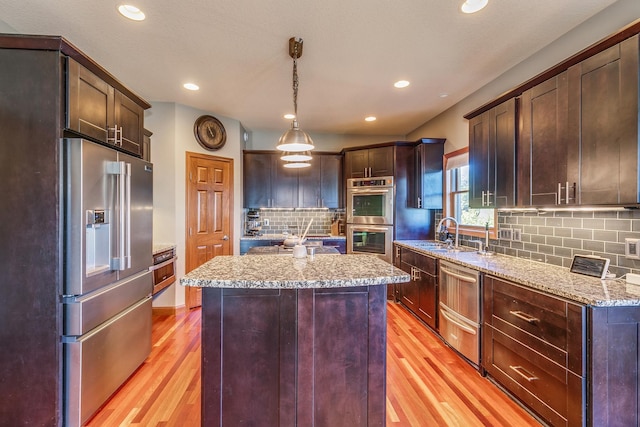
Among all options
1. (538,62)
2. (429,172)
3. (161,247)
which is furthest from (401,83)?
(161,247)

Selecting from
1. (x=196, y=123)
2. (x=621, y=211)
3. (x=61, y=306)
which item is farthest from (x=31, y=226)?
(x=621, y=211)

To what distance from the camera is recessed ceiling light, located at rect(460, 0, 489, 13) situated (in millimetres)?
1942

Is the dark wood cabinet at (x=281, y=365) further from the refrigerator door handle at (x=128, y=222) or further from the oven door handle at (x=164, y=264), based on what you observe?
the oven door handle at (x=164, y=264)

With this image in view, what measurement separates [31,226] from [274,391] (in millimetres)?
1710

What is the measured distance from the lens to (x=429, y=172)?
14.0 ft

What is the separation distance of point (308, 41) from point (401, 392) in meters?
2.86

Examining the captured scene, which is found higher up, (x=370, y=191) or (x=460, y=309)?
(x=370, y=191)

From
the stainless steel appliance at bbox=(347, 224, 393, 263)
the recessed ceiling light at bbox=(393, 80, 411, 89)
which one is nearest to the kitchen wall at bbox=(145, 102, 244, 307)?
the stainless steel appliance at bbox=(347, 224, 393, 263)

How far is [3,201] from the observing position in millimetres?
1710

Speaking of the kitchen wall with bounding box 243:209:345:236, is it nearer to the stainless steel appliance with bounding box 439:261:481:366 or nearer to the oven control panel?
the oven control panel

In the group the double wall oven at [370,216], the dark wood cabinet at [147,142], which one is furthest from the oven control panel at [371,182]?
the dark wood cabinet at [147,142]

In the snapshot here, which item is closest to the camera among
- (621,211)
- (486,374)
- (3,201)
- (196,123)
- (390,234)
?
(3,201)

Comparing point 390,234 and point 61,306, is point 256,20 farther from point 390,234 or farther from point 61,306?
point 390,234

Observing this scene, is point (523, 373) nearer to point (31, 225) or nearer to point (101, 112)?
point (31, 225)
